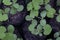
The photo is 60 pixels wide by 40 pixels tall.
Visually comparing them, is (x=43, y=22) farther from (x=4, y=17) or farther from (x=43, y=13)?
(x=4, y=17)

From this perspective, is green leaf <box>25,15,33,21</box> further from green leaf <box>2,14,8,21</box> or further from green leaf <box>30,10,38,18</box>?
green leaf <box>2,14,8,21</box>

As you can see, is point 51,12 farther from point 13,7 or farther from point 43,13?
point 13,7

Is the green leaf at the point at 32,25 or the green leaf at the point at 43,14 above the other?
the green leaf at the point at 43,14

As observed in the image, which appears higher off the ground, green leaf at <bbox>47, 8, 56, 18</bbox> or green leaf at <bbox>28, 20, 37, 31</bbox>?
green leaf at <bbox>47, 8, 56, 18</bbox>

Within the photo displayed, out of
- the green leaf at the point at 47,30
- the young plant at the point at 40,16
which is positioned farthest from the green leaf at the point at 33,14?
the green leaf at the point at 47,30

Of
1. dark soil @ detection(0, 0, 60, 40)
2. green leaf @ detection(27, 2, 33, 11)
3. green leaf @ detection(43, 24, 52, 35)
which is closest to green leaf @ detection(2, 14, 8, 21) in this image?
dark soil @ detection(0, 0, 60, 40)

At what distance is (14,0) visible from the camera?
4.45ft

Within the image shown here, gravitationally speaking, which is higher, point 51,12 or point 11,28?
point 51,12

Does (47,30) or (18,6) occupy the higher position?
(18,6)

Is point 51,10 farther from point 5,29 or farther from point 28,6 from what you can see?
point 5,29

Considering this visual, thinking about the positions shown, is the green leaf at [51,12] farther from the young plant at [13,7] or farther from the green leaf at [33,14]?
the young plant at [13,7]

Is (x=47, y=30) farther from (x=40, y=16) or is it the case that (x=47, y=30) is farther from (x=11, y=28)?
(x=11, y=28)

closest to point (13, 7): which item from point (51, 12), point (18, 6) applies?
point (18, 6)

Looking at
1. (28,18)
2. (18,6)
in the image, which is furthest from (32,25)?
(18,6)
